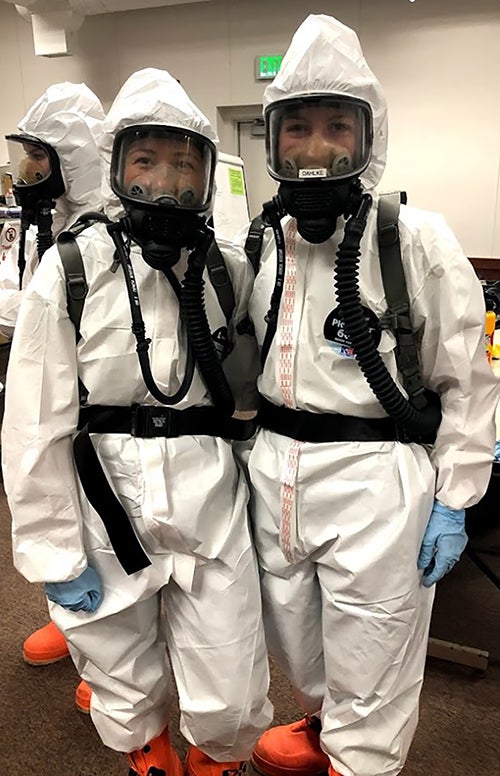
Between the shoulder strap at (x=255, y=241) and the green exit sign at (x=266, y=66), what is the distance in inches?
193

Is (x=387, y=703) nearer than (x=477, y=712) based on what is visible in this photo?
Yes

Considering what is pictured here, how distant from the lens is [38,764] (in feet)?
5.57

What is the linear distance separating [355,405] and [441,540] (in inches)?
13.0

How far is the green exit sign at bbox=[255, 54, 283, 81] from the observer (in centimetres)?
559

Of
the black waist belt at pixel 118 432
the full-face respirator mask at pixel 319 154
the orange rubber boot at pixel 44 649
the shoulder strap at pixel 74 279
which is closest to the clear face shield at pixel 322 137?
the full-face respirator mask at pixel 319 154

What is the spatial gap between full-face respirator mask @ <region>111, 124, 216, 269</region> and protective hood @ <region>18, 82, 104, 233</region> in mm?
657

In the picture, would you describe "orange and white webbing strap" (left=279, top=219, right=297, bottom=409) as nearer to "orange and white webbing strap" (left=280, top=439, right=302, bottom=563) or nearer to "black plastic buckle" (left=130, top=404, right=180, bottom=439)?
"orange and white webbing strap" (left=280, top=439, right=302, bottom=563)

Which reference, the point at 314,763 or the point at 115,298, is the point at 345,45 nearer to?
the point at 115,298

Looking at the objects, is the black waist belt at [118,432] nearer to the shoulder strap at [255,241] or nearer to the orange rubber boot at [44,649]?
the shoulder strap at [255,241]

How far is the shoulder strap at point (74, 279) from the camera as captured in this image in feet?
3.91

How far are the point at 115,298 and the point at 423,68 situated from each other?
489cm

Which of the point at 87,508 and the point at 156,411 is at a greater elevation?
the point at 156,411

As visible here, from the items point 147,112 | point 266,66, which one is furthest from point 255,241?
point 266,66

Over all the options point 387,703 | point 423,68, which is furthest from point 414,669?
point 423,68
